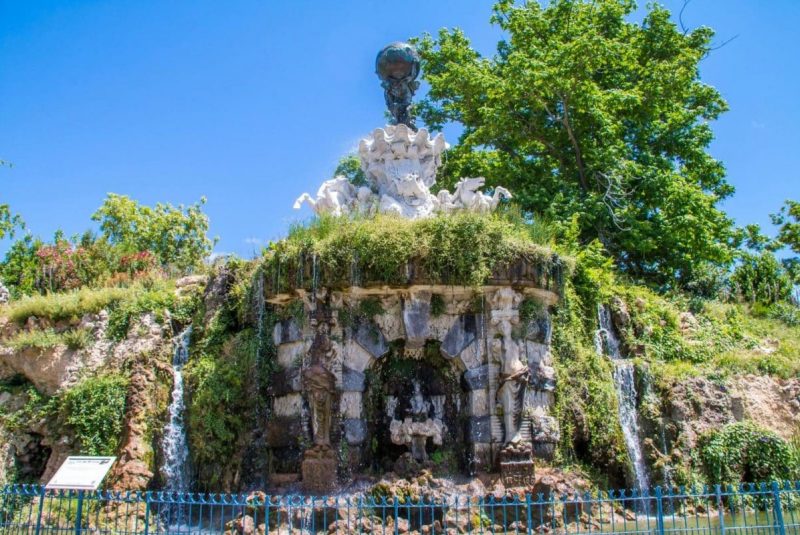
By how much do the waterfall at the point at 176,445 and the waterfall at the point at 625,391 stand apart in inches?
297

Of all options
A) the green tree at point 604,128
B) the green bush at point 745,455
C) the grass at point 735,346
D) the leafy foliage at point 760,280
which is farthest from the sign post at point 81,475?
the leafy foliage at point 760,280

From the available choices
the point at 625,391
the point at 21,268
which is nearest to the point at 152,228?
the point at 21,268

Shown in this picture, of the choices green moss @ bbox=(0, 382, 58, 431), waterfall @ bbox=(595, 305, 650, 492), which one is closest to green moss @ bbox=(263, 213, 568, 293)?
waterfall @ bbox=(595, 305, 650, 492)

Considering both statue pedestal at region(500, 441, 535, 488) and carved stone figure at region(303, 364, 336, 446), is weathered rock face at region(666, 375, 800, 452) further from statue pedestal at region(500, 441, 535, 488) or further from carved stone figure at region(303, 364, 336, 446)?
carved stone figure at region(303, 364, 336, 446)

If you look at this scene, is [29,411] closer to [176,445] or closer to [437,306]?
[176,445]

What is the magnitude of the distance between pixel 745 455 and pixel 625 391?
223cm

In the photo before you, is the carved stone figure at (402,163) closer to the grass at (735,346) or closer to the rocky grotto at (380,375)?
the rocky grotto at (380,375)

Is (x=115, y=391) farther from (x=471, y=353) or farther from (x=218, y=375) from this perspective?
(x=471, y=353)

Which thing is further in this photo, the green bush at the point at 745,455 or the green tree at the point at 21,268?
the green tree at the point at 21,268

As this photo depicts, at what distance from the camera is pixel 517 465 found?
38.3ft

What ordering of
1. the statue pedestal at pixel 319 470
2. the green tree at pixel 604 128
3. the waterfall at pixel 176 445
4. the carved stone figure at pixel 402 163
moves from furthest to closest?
1. the green tree at pixel 604 128
2. the carved stone figure at pixel 402 163
3. the waterfall at pixel 176 445
4. the statue pedestal at pixel 319 470

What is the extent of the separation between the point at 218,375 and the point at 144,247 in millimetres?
18715

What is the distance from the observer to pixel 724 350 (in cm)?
1691

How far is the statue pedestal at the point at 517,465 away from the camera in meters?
11.6
